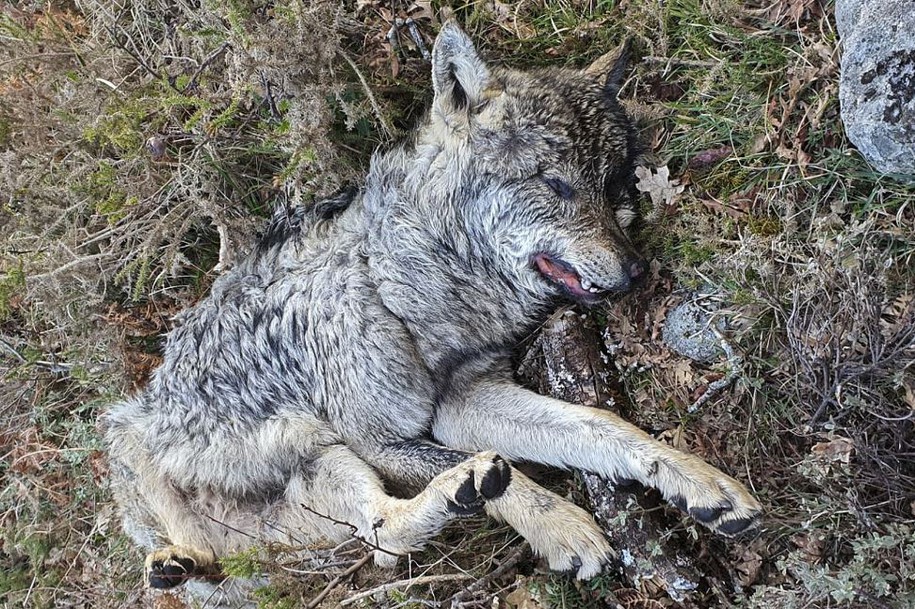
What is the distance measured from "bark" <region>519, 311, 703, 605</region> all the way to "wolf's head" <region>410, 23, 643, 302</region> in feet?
1.25

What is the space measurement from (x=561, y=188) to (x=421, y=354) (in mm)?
1299

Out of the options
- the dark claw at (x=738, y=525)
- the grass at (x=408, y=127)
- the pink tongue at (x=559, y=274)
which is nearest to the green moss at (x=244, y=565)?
the grass at (x=408, y=127)

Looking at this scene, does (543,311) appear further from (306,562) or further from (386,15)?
(386,15)

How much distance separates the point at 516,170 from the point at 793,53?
1.70 meters

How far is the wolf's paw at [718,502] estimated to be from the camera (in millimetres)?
3529

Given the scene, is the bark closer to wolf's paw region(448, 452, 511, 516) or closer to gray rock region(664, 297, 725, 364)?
gray rock region(664, 297, 725, 364)

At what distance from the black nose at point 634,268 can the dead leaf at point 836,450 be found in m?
1.26

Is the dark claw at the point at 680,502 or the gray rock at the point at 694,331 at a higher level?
the gray rock at the point at 694,331

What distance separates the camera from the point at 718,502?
11.6ft

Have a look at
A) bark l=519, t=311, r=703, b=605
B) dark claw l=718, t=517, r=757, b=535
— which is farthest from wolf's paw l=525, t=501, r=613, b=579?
dark claw l=718, t=517, r=757, b=535

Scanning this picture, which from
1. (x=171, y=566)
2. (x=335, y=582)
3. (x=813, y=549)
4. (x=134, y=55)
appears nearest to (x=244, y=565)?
(x=335, y=582)

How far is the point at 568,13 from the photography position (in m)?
4.73

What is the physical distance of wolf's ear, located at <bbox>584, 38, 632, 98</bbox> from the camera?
13.8 ft

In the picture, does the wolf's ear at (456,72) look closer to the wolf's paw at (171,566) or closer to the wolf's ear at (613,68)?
the wolf's ear at (613,68)
